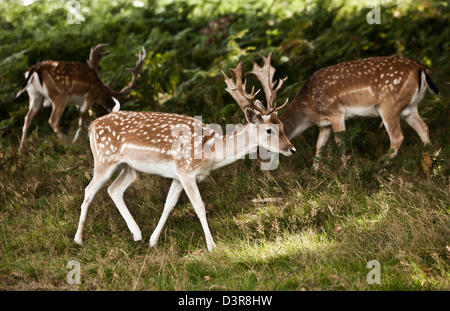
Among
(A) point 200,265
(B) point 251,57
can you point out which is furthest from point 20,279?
(B) point 251,57

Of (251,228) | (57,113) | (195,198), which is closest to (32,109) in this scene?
(57,113)

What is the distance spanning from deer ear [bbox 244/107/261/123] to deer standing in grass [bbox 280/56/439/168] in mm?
1496

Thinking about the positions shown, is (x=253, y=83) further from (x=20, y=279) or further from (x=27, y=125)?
(x=20, y=279)

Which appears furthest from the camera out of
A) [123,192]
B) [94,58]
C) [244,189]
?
[94,58]

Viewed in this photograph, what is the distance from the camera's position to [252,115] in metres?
6.38

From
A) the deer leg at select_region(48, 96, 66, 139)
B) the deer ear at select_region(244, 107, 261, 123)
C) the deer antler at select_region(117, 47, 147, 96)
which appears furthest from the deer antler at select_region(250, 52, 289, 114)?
the deer leg at select_region(48, 96, 66, 139)

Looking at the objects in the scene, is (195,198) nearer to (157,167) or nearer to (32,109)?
(157,167)

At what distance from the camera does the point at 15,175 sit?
792 cm

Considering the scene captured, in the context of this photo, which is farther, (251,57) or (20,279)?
(251,57)

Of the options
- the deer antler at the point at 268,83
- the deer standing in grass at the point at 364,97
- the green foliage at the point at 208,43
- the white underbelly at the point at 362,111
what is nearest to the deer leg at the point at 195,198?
the deer antler at the point at 268,83

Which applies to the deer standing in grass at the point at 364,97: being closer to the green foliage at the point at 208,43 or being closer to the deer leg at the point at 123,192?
the green foliage at the point at 208,43

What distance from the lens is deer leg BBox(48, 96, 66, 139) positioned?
31.3ft

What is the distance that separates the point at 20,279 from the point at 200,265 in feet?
5.46

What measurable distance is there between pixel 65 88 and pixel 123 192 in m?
3.68
